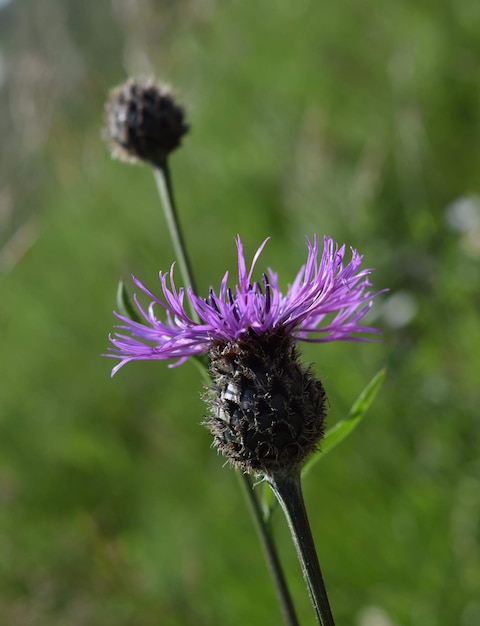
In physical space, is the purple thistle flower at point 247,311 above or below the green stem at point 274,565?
above

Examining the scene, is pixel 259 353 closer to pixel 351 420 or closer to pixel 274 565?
pixel 351 420

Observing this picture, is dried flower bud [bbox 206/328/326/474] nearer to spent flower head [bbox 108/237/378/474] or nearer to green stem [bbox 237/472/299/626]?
spent flower head [bbox 108/237/378/474]

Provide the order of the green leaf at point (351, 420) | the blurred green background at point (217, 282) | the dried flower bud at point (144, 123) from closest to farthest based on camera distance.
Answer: the green leaf at point (351, 420) < the dried flower bud at point (144, 123) < the blurred green background at point (217, 282)

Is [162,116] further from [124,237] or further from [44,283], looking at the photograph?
[44,283]

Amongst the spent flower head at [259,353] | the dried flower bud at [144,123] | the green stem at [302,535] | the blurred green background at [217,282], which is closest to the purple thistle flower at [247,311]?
the spent flower head at [259,353]

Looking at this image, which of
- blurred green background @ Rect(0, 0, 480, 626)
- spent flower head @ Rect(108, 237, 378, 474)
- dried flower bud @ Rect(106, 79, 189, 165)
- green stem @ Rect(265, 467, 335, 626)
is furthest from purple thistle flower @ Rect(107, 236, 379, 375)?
blurred green background @ Rect(0, 0, 480, 626)

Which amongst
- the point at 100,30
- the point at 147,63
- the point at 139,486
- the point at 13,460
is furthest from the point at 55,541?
the point at 100,30

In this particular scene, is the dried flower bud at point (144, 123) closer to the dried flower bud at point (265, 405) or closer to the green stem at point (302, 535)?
the dried flower bud at point (265, 405)

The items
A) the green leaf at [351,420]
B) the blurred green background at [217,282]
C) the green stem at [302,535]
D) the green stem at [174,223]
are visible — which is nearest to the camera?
the green stem at [302,535]

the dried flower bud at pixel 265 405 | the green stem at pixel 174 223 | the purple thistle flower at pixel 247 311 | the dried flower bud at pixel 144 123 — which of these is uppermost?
the dried flower bud at pixel 144 123
